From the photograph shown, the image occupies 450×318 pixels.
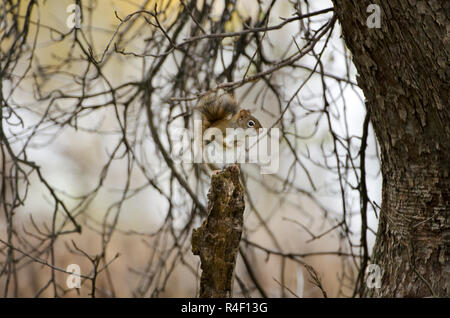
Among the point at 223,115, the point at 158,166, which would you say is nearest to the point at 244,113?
the point at 223,115

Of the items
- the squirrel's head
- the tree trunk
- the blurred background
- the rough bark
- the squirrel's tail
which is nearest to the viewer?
the rough bark

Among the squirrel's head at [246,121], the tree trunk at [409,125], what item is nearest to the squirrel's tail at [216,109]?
the squirrel's head at [246,121]

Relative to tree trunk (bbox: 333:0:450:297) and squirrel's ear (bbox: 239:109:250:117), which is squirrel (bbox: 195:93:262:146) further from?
tree trunk (bbox: 333:0:450:297)

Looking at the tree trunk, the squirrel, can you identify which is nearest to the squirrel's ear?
the squirrel

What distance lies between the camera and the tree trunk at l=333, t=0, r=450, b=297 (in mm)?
1764

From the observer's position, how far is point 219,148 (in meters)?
1.96

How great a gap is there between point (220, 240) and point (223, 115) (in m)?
0.55

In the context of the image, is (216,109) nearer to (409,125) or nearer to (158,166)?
(409,125)

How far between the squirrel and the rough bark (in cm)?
29

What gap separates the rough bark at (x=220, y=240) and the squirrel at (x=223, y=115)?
291 millimetres
